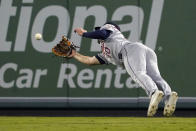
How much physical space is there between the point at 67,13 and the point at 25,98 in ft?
7.08

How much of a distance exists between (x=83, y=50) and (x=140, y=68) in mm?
5117

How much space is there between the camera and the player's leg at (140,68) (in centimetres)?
834

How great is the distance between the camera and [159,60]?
1351 cm

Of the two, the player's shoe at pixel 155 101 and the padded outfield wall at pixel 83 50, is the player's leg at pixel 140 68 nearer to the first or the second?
the player's shoe at pixel 155 101

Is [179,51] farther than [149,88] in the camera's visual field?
Yes

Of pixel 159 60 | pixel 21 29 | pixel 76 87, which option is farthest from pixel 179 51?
pixel 21 29

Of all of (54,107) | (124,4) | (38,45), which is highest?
(124,4)

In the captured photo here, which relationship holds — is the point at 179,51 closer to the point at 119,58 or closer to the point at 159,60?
the point at 159,60
